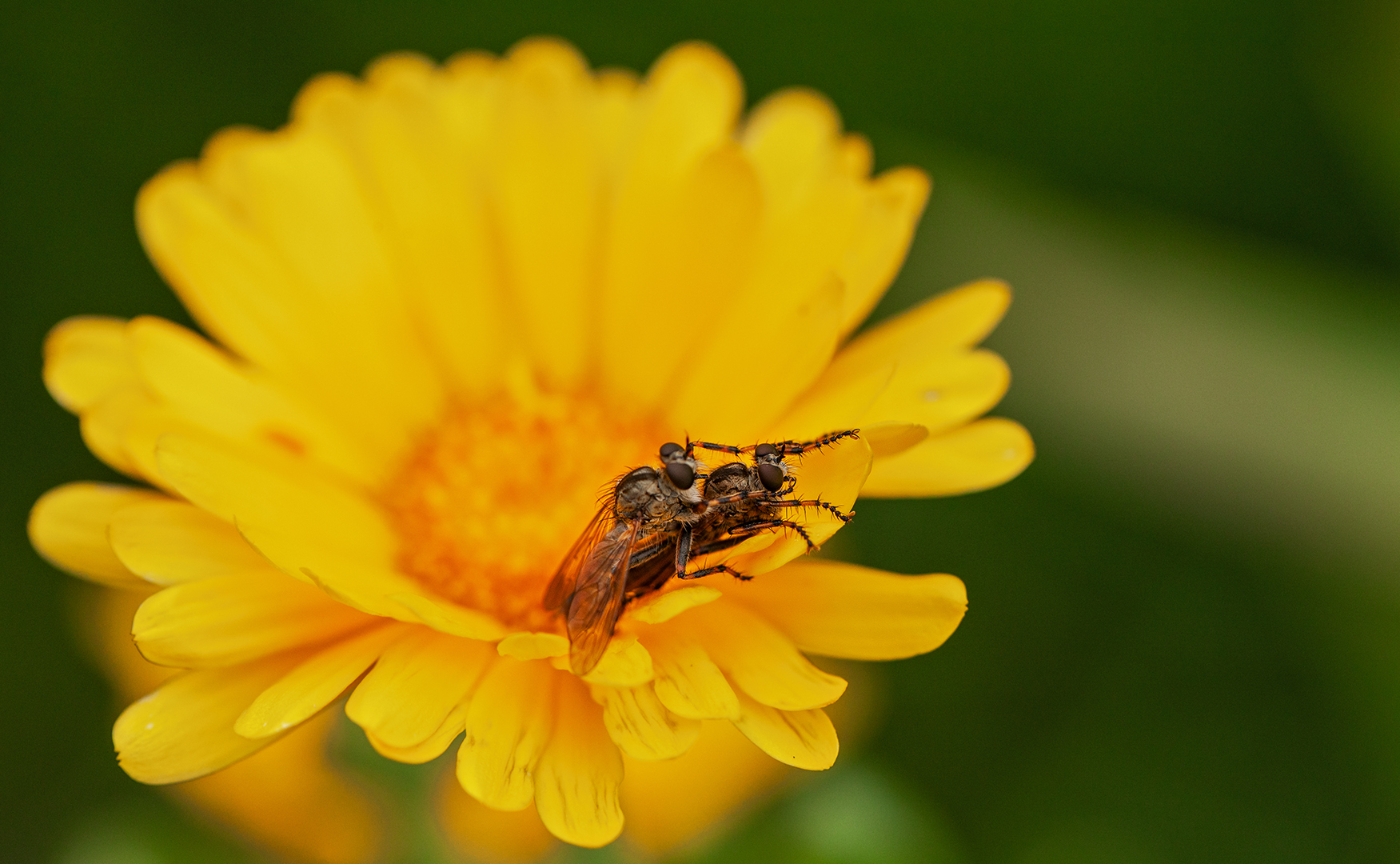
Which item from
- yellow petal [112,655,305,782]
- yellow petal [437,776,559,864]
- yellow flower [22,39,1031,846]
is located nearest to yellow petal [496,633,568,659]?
yellow flower [22,39,1031,846]

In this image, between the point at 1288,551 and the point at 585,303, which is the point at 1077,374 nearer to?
the point at 1288,551

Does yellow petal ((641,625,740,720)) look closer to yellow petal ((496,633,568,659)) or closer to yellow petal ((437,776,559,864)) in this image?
yellow petal ((496,633,568,659))

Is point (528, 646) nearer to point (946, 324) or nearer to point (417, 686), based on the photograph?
point (417, 686)

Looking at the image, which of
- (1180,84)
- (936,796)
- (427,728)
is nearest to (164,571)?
(427,728)

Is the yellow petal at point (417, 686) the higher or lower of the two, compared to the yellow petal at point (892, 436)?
lower

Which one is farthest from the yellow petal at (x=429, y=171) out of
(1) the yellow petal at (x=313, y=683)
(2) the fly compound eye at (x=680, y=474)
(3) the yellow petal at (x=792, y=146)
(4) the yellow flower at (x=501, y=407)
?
(1) the yellow petal at (x=313, y=683)

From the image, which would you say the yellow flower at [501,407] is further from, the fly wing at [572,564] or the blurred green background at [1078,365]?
the blurred green background at [1078,365]
